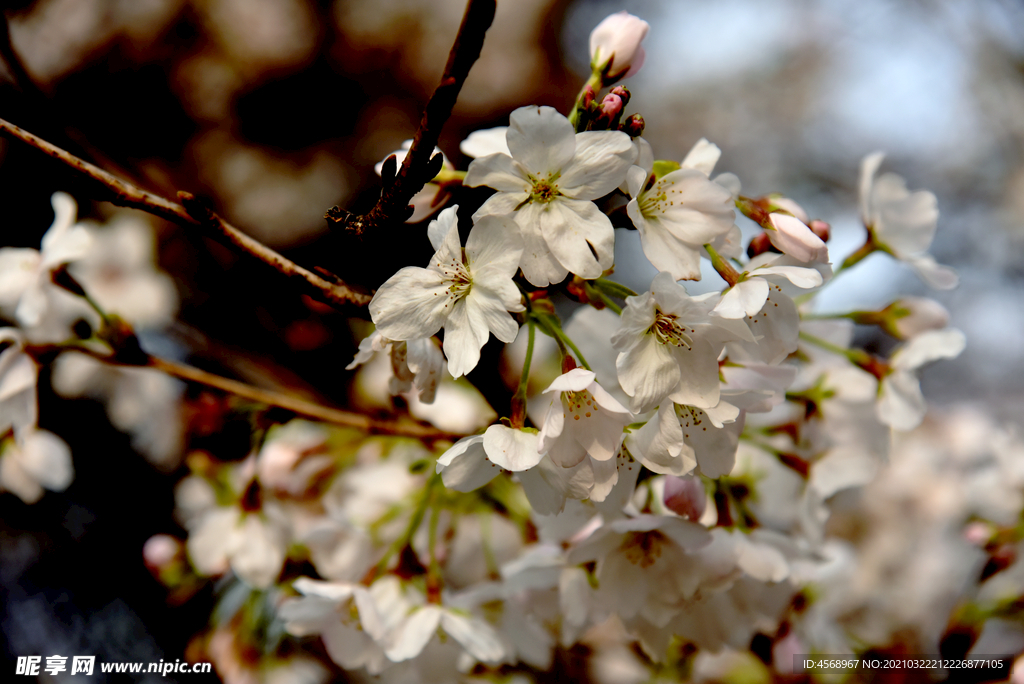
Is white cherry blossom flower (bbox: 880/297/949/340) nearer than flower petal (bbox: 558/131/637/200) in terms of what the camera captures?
No

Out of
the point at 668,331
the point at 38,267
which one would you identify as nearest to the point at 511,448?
the point at 668,331

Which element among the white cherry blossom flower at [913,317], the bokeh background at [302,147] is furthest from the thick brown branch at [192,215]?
the white cherry blossom flower at [913,317]

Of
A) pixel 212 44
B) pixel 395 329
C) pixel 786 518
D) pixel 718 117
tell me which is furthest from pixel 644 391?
pixel 718 117

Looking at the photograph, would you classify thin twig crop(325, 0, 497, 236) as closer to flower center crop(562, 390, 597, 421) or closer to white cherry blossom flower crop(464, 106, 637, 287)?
white cherry blossom flower crop(464, 106, 637, 287)

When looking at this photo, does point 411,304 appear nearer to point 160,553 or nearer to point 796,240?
point 796,240

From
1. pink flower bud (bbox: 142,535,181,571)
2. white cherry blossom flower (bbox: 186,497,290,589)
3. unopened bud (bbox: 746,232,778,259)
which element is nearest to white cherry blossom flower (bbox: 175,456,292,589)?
white cherry blossom flower (bbox: 186,497,290,589)
